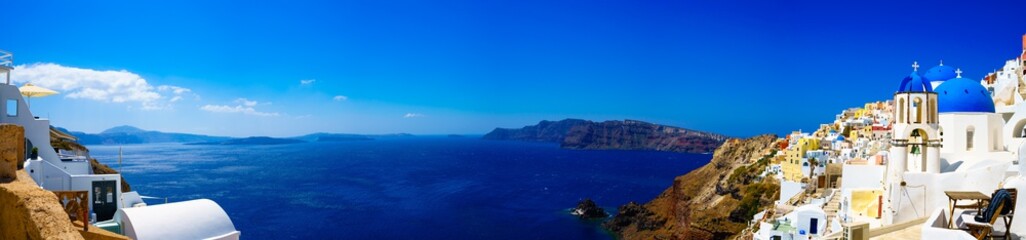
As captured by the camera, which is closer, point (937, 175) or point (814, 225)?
point (937, 175)

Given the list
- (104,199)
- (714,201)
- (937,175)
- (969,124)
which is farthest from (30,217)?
(714,201)

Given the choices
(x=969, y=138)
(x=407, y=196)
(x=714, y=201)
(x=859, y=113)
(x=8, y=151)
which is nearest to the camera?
(x=8, y=151)

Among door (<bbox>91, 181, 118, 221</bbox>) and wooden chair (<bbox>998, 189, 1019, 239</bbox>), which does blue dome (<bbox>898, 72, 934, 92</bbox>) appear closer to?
wooden chair (<bbox>998, 189, 1019, 239</bbox>)

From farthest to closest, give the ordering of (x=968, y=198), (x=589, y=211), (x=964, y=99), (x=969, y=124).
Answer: (x=589, y=211) < (x=964, y=99) < (x=969, y=124) < (x=968, y=198)

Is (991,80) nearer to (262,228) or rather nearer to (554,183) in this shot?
(262,228)

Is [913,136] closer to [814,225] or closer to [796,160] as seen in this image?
[814,225]

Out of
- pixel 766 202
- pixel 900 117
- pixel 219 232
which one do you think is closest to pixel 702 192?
pixel 766 202
